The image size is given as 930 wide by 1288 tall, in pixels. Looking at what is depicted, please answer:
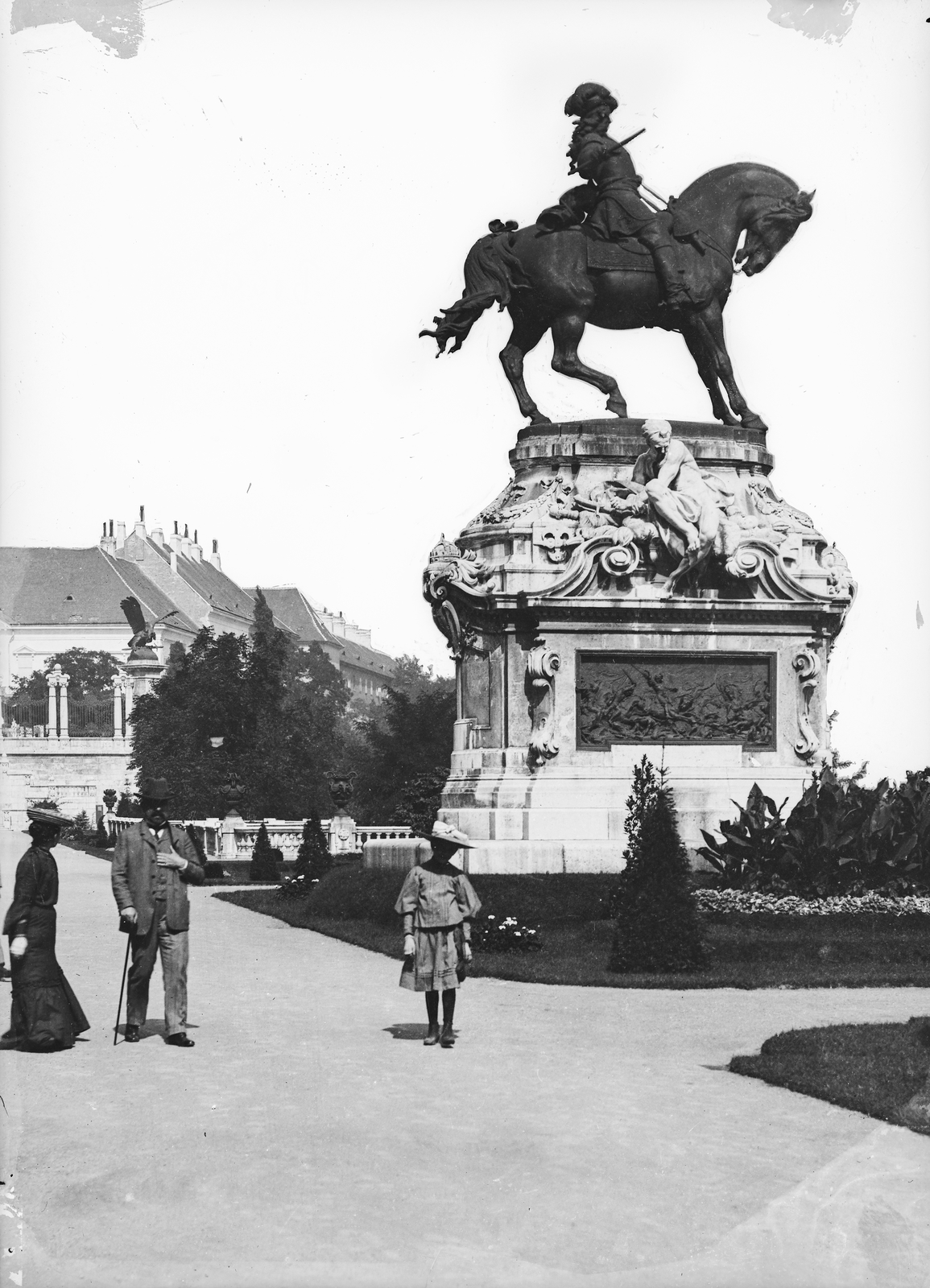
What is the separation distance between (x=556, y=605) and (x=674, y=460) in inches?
95.1

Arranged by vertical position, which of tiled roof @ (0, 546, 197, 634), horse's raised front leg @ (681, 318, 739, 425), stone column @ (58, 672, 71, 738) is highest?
tiled roof @ (0, 546, 197, 634)

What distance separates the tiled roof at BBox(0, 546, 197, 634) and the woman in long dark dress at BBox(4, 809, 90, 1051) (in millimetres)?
120981

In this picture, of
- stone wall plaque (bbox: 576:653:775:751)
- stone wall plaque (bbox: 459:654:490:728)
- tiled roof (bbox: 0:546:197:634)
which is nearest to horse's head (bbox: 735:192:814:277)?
stone wall plaque (bbox: 576:653:775:751)

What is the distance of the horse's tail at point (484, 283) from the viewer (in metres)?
27.8

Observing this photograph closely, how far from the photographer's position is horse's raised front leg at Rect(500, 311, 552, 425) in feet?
92.9

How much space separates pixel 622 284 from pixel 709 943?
1069cm

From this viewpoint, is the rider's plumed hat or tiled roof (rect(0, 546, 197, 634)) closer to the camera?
the rider's plumed hat

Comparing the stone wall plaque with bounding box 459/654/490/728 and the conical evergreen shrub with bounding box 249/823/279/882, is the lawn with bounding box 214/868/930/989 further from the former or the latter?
the conical evergreen shrub with bounding box 249/823/279/882

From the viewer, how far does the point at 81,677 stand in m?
129

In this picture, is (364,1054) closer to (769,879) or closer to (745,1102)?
(745,1102)

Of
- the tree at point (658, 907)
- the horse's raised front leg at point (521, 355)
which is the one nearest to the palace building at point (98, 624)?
the horse's raised front leg at point (521, 355)

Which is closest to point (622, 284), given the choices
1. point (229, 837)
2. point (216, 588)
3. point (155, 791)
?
point (155, 791)

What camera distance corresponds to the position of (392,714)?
60281 millimetres

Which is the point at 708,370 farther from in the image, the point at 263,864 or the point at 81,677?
the point at 81,677
